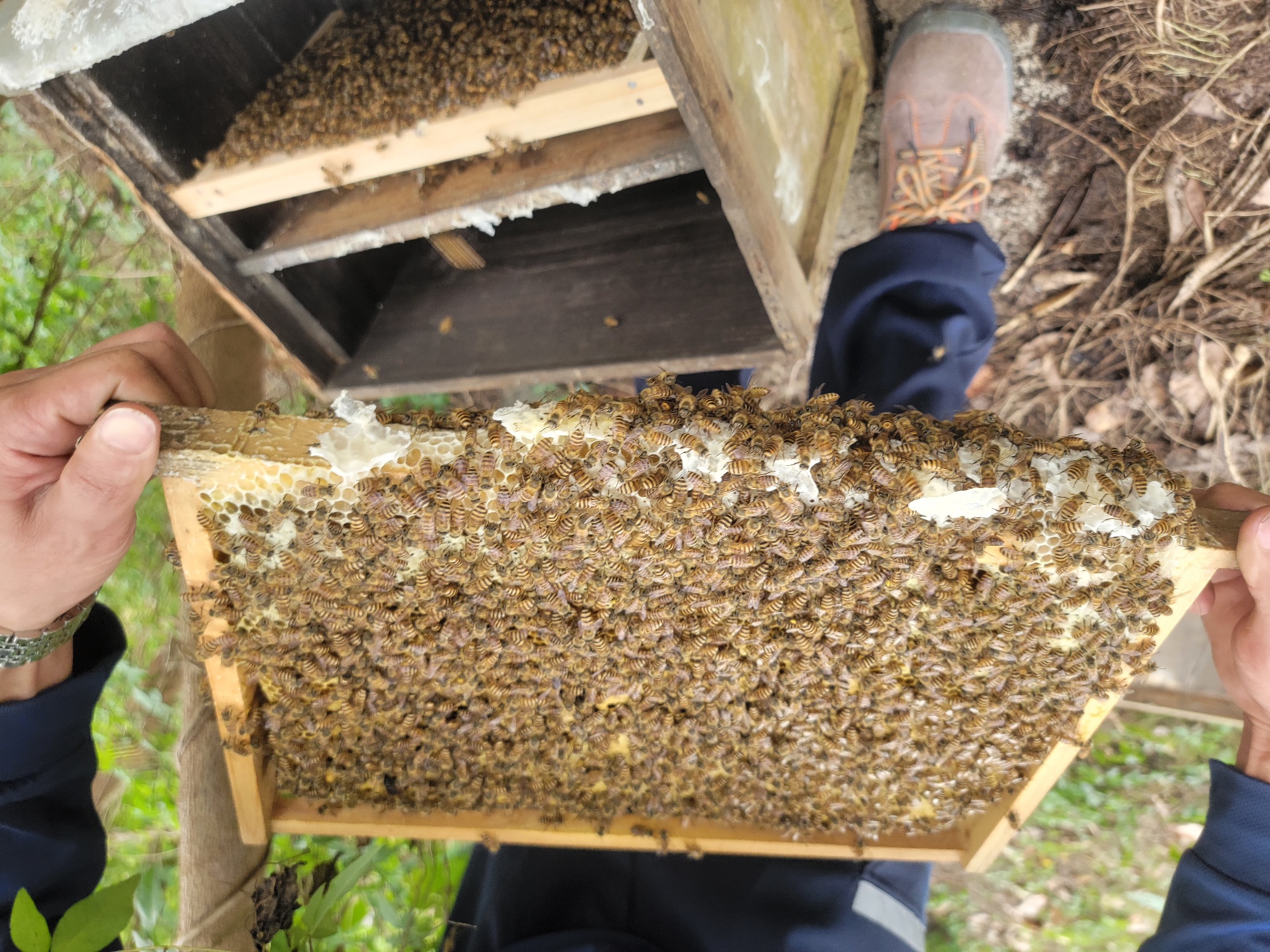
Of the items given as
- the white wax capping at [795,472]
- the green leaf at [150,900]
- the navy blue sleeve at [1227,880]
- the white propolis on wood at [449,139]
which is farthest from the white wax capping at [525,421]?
the navy blue sleeve at [1227,880]

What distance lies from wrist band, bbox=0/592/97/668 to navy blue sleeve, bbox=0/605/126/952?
0.12m

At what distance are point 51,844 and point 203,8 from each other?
205cm

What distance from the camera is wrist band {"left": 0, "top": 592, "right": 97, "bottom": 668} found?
1781 mm

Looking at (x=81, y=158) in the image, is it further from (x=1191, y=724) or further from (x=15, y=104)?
(x=1191, y=724)

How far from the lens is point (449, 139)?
191 centimetres

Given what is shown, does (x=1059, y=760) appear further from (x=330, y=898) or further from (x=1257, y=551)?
(x=330, y=898)

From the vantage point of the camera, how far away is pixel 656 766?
2.28 metres

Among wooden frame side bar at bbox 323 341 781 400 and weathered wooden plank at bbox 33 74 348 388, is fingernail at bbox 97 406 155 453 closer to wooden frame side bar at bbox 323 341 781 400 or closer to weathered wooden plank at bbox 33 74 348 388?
weathered wooden plank at bbox 33 74 348 388

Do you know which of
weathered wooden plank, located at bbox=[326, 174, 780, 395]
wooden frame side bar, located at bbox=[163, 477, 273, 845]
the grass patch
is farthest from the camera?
the grass patch

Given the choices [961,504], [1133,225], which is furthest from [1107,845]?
[961,504]

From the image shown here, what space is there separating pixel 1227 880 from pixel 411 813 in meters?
2.38

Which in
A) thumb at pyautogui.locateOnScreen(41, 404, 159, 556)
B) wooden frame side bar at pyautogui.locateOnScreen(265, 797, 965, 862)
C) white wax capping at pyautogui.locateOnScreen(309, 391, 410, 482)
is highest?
white wax capping at pyautogui.locateOnScreen(309, 391, 410, 482)

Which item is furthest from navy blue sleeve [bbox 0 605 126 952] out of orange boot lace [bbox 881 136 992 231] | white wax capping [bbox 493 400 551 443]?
orange boot lace [bbox 881 136 992 231]

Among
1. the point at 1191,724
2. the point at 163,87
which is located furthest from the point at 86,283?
the point at 1191,724
